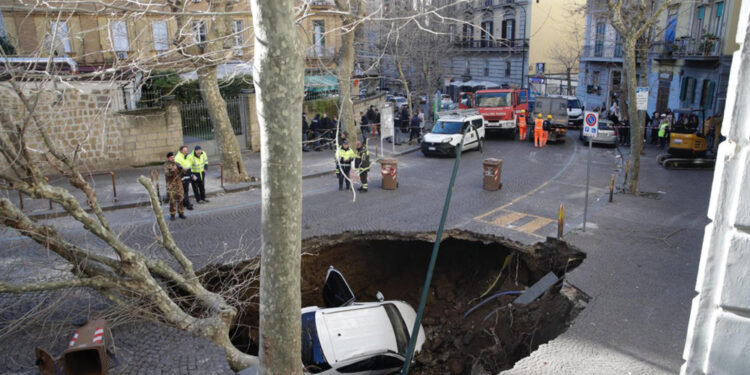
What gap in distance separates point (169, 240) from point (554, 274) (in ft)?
22.1

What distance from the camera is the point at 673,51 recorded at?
94.9 ft

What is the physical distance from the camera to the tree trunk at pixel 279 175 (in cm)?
417

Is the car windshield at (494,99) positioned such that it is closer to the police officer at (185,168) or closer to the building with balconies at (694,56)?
the building with balconies at (694,56)

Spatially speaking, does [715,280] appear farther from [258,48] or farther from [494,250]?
[494,250]

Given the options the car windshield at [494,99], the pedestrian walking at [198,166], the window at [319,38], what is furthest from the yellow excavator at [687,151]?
the pedestrian walking at [198,166]

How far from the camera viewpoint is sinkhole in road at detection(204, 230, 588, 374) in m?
8.48

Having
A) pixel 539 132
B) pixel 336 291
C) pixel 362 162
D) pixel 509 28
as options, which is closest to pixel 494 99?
pixel 539 132

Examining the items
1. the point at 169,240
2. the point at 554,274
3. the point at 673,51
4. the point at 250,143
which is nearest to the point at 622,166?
the point at 673,51

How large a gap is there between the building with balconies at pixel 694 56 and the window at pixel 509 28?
640 inches

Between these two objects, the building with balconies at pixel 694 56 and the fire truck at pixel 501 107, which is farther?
the fire truck at pixel 501 107

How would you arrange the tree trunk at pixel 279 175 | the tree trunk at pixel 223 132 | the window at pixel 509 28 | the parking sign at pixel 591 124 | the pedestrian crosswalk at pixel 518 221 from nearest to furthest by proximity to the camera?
the tree trunk at pixel 279 175
the pedestrian crosswalk at pixel 518 221
the parking sign at pixel 591 124
the tree trunk at pixel 223 132
the window at pixel 509 28

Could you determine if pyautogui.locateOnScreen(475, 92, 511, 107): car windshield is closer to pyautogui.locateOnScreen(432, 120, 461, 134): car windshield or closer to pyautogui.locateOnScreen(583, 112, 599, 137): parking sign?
pyautogui.locateOnScreen(432, 120, 461, 134): car windshield

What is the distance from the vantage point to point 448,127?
24.0 metres

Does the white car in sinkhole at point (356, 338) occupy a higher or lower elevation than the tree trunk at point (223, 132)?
lower
